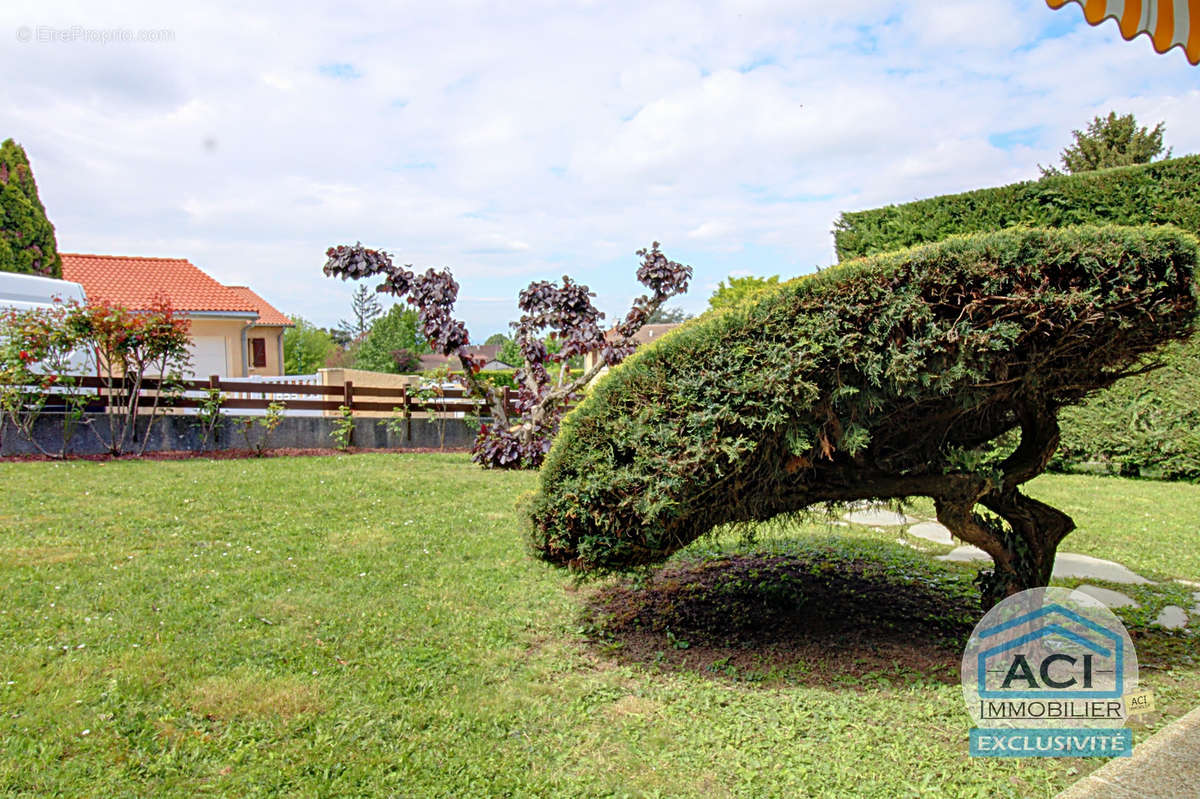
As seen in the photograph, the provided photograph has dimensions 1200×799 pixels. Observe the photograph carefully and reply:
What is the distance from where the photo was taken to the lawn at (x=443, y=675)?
2.33 m

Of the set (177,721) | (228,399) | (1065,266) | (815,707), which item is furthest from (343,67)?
(228,399)

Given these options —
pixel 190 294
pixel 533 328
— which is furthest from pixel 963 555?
pixel 190 294

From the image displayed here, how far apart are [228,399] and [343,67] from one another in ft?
25.7

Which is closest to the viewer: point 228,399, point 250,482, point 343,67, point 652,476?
point 652,476

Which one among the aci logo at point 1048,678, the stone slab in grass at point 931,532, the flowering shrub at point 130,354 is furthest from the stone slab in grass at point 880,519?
the flowering shrub at point 130,354

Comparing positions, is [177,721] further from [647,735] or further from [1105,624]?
[1105,624]

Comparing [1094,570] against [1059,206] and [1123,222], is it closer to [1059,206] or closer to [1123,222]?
[1123,222]

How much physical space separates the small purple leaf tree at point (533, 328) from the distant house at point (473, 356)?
569mm

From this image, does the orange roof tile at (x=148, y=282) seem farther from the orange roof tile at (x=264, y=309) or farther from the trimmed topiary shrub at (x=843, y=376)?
the trimmed topiary shrub at (x=843, y=376)

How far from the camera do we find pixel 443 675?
10.1ft

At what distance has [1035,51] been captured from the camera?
455 centimetres

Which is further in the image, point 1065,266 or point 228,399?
point 228,399

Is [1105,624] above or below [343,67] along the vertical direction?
below

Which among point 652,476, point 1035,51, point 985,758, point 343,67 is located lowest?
point 985,758
